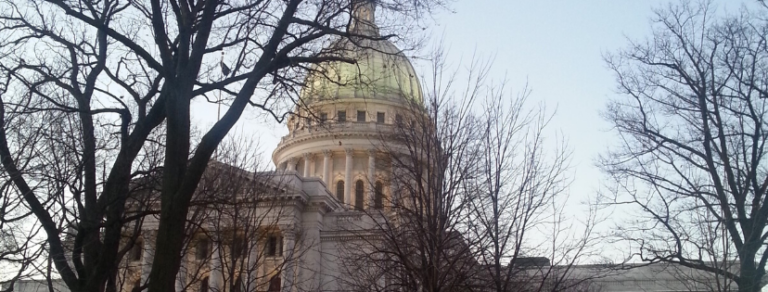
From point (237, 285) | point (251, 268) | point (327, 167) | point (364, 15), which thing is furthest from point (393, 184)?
point (327, 167)

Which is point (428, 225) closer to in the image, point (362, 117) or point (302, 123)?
point (302, 123)

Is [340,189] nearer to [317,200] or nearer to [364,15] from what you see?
[317,200]

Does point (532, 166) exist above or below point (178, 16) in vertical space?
below

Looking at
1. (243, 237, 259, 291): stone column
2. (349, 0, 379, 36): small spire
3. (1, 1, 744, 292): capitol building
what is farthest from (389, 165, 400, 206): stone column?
(243, 237, 259, 291): stone column

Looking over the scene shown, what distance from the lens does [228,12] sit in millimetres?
11711

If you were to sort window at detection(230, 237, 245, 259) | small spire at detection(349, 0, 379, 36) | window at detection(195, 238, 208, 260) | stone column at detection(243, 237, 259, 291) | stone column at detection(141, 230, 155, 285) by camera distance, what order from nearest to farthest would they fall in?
small spire at detection(349, 0, 379, 36) < stone column at detection(243, 237, 259, 291) < window at detection(230, 237, 245, 259) < window at detection(195, 238, 208, 260) < stone column at detection(141, 230, 155, 285)

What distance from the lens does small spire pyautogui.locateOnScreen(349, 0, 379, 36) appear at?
12257mm

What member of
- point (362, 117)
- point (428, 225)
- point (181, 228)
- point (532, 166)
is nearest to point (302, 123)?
point (428, 225)

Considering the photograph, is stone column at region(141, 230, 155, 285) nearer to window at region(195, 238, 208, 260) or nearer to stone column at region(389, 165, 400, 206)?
window at region(195, 238, 208, 260)

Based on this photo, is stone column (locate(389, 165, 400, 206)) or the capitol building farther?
stone column (locate(389, 165, 400, 206))

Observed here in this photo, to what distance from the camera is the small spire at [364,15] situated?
12.3 metres

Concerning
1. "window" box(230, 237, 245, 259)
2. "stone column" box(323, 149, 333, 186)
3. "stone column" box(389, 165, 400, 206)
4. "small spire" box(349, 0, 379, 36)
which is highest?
"stone column" box(323, 149, 333, 186)

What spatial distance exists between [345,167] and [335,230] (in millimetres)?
19396

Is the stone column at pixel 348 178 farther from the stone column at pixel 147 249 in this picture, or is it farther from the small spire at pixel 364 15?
the small spire at pixel 364 15
